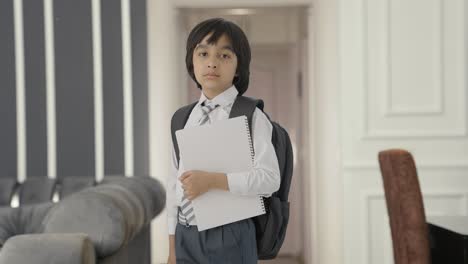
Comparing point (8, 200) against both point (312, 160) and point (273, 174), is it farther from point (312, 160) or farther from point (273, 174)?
point (273, 174)

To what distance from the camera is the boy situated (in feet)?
4.47

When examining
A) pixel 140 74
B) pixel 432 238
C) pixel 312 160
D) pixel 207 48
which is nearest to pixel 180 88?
pixel 140 74

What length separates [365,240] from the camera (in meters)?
3.90

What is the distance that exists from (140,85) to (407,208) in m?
2.72

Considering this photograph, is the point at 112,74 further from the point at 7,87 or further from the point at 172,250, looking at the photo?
the point at 172,250

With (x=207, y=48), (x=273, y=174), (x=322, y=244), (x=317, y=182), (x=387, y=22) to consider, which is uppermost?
(x=387, y=22)

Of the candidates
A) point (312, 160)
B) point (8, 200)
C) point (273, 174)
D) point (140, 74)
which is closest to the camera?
point (273, 174)

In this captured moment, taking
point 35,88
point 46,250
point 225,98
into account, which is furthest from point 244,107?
point 35,88

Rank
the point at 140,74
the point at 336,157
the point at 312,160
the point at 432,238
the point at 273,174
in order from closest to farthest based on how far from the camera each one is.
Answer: the point at 273,174 → the point at 432,238 → the point at 336,157 → the point at 140,74 → the point at 312,160

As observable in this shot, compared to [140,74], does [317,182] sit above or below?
below

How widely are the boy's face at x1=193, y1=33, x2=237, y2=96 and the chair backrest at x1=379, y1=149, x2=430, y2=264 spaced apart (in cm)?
79

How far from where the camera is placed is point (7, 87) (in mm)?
4422

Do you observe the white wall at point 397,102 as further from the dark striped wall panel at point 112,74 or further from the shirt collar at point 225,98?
the shirt collar at point 225,98

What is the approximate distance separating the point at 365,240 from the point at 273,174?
104 inches
